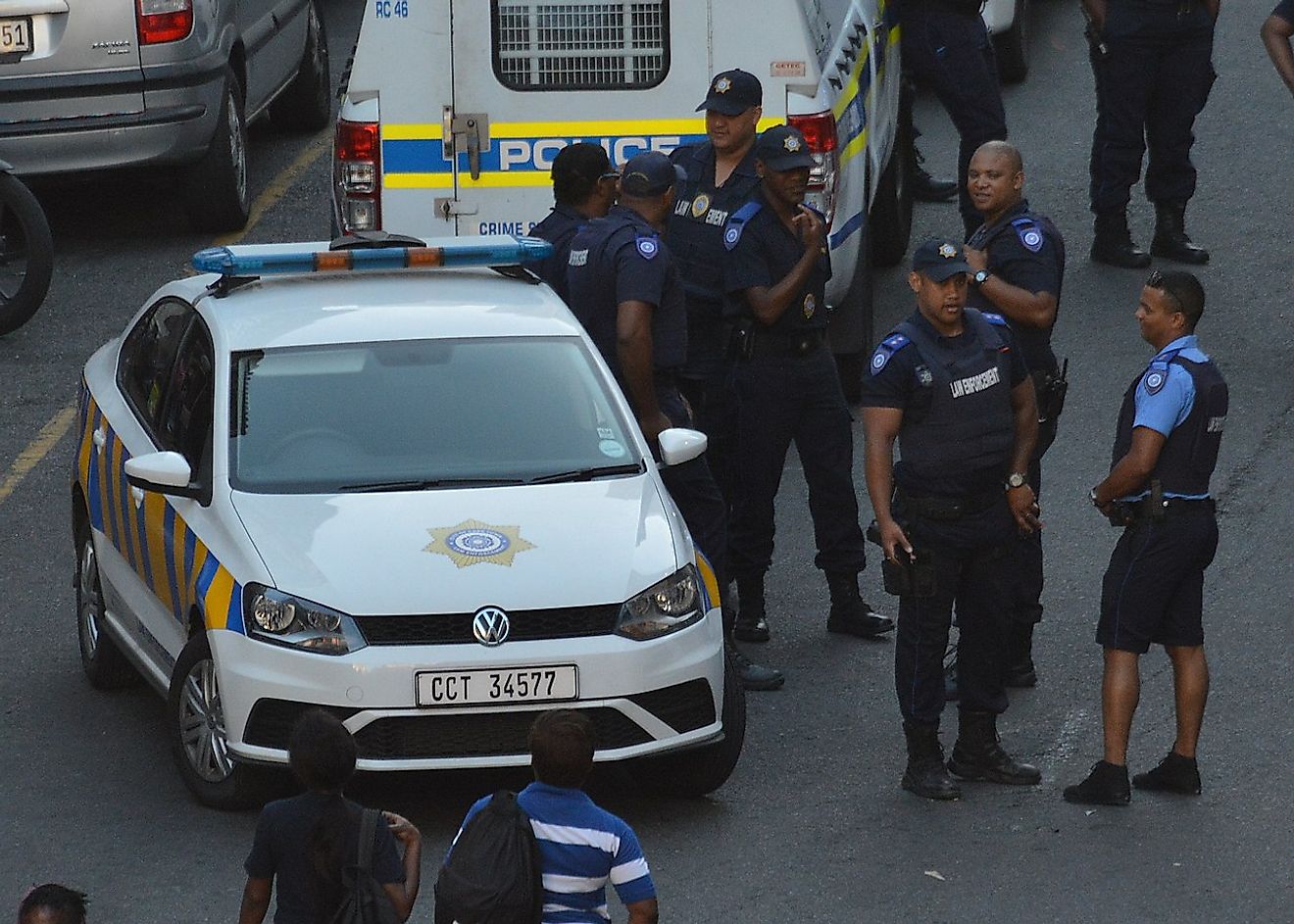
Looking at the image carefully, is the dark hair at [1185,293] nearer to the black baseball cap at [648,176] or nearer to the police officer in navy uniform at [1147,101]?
the black baseball cap at [648,176]

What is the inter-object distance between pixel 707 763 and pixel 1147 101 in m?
6.62

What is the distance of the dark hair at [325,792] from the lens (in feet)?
17.0

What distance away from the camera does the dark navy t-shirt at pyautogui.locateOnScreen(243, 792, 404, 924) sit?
5.20 metres

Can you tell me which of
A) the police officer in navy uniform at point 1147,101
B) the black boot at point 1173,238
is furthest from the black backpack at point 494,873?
the black boot at point 1173,238

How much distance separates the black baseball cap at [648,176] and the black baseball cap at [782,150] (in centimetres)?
35

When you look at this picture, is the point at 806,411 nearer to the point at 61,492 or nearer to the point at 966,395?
the point at 966,395

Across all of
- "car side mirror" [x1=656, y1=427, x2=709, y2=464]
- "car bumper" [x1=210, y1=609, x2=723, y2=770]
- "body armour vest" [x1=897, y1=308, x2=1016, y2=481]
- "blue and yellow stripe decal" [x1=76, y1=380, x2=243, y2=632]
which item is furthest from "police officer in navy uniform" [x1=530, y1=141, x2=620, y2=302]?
"car bumper" [x1=210, y1=609, x2=723, y2=770]

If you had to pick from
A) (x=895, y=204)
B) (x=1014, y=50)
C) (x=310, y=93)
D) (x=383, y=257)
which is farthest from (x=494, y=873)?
(x=1014, y=50)

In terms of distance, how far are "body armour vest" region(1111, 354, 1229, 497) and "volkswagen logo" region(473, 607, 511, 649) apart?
77.5 inches

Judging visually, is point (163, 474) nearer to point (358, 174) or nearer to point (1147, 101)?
point (358, 174)

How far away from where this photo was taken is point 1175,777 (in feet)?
24.6

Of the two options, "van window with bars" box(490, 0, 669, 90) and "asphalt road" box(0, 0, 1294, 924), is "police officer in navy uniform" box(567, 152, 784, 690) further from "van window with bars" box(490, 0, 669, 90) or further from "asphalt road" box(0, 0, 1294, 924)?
"van window with bars" box(490, 0, 669, 90)

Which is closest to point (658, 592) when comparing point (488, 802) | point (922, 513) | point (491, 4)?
point (922, 513)

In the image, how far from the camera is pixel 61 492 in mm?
10805
